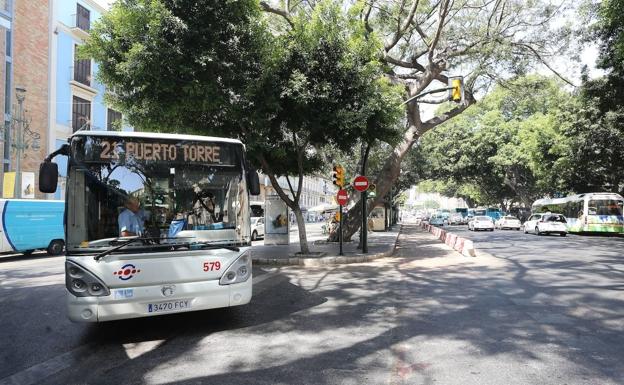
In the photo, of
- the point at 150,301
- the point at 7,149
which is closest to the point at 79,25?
the point at 7,149

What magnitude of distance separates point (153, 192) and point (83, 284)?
130 centimetres

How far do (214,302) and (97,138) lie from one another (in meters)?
2.43

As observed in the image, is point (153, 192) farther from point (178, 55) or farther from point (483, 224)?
point (483, 224)

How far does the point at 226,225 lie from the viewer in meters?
6.14

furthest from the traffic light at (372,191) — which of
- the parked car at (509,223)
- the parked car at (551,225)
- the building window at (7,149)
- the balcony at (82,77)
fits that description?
the parked car at (509,223)

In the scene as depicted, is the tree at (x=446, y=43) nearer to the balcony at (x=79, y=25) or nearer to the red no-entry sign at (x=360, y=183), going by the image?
the red no-entry sign at (x=360, y=183)

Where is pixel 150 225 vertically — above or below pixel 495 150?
below

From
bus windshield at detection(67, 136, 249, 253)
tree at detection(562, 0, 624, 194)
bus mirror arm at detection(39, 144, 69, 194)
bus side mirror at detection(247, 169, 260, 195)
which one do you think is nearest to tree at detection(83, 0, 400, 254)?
bus side mirror at detection(247, 169, 260, 195)

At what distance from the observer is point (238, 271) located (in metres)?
6.00

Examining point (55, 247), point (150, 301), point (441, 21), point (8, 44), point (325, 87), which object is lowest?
point (55, 247)

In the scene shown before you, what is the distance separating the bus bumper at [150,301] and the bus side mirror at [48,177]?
130cm

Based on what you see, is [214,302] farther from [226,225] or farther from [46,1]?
[46,1]

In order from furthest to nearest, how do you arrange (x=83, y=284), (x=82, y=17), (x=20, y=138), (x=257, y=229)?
(x=257, y=229) → (x=82, y=17) → (x=20, y=138) → (x=83, y=284)

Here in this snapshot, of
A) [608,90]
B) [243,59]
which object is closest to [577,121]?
[608,90]
